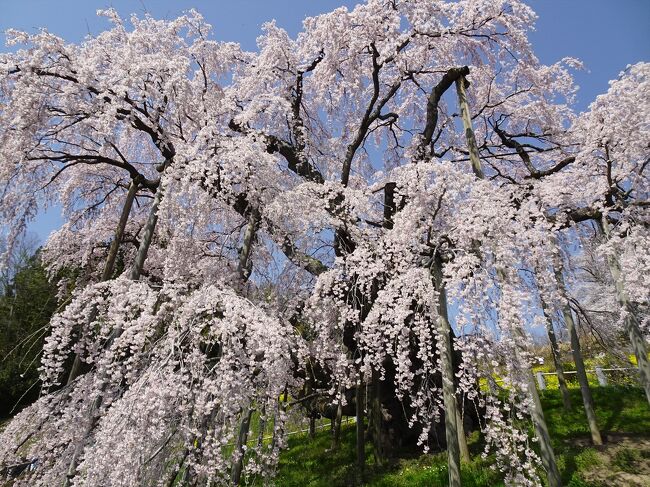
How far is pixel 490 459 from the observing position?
22.1ft

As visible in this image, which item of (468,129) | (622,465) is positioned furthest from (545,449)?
(468,129)

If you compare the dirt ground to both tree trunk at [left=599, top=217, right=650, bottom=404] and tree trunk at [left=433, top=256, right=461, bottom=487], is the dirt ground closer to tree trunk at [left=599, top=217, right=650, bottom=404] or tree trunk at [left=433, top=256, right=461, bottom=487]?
tree trunk at [left=599, top=217, right=650, bottom=404]

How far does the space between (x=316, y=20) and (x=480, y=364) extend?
8963 millimetres

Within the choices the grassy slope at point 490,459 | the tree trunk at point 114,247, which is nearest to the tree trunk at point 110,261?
→ the tree trunk at point 114,247

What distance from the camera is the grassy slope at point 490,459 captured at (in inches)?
244

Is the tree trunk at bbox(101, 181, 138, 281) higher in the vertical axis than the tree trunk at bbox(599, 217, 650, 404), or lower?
higher

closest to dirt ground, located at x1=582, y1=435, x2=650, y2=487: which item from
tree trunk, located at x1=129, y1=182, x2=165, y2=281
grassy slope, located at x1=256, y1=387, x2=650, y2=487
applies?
grassy slope, located at x1=256, y1=387, x2=650, y2=487

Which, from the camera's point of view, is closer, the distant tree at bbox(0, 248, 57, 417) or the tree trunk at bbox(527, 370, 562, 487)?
the tree trunk at bbox(527, 370, 562, 487)

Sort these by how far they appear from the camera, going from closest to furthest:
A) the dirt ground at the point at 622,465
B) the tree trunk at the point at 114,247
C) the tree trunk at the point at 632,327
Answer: the dirt ground at the point at 622,465 → the tree trunk at the point at 632,327 → the tree trunk at the point at 114,247

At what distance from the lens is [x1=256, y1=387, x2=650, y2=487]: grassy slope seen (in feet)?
20.4

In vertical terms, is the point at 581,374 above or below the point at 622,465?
above

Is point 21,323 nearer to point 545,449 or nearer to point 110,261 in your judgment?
point 110,261

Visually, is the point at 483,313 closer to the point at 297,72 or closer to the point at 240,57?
the point at 297,72

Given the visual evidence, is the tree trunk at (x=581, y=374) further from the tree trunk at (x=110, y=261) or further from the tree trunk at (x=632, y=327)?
the tree trunk at (x=110, y=261)
